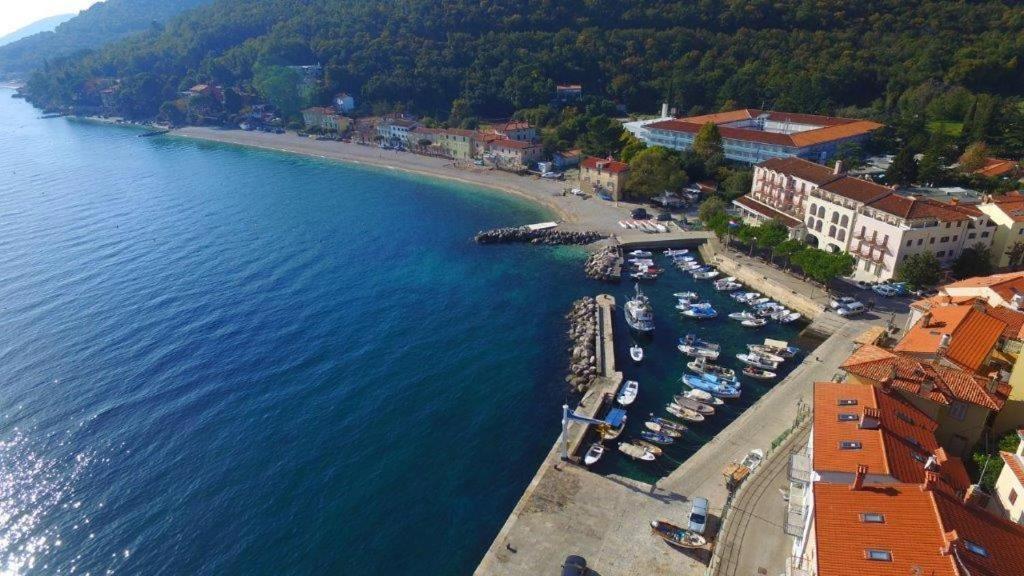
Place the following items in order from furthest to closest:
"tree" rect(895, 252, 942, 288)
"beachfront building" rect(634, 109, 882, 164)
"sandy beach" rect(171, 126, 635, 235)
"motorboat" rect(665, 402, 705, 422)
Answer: "beachfront building" rect(634, 109, 882, 164), "sandy beach" rect(171, 126, 635, 235), "tree" rect(895, 252, 942, 288), "motorboat" rect(665, 402, 705, 422)

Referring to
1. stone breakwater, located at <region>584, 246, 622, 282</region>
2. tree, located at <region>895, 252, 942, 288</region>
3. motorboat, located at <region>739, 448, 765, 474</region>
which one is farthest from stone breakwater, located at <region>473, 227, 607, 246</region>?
motorboat, located at <region>739, 448, 765, 474</region>

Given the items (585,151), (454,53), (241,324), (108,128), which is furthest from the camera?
(108,128)

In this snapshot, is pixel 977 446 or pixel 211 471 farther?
pixel 211 471

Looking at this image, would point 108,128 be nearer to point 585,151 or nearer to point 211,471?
point 585,151

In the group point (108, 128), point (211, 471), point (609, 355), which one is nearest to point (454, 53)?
point (108, 128)

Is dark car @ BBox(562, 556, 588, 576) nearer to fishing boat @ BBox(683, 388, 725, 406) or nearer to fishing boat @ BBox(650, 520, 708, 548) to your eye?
fishing boat @ BBox(650, 520, 708, 548)

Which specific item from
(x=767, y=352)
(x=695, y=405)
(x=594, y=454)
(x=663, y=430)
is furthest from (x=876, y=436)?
(x=767, y=352)

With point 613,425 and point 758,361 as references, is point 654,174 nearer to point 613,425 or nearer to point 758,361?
point 758,361
